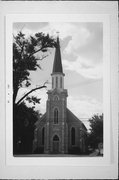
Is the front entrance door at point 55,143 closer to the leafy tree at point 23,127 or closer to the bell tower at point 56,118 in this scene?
the bell tower at point 56,118

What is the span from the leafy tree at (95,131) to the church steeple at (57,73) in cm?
69

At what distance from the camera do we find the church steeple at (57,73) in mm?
3939

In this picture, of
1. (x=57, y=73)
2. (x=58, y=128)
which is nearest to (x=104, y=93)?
(x=57, y=73)

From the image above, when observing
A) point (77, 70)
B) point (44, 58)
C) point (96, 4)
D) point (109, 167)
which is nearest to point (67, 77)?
point (77, 70)

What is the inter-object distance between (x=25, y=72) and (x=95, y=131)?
1384mm

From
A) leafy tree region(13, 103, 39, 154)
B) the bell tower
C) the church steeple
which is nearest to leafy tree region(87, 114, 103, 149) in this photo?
the bell tower

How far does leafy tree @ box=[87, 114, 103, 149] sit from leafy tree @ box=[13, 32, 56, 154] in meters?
0.86

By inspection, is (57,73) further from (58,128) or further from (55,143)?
(55,143)

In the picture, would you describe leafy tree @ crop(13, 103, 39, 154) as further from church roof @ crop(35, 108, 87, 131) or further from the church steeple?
the church steeple

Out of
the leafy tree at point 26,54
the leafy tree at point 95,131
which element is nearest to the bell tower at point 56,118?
the leafy tree at point 26,54

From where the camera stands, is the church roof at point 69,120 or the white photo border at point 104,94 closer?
the white photo border at point 104,94

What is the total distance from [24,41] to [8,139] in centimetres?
148

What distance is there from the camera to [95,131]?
3973 mm

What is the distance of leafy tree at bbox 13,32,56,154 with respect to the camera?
157 inches
